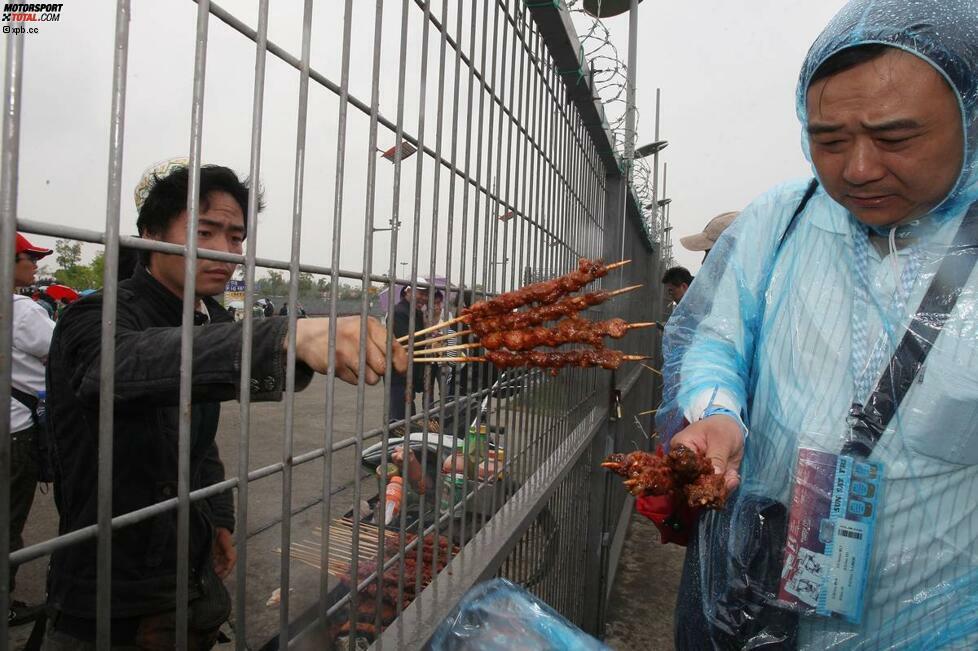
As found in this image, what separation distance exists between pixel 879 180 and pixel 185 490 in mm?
2039

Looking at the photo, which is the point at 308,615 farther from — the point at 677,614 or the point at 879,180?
the point at 879,180

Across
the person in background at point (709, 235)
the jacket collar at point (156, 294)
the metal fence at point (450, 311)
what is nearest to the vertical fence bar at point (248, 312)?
the metal fence at point (450, 311)

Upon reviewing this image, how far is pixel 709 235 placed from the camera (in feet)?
22.7

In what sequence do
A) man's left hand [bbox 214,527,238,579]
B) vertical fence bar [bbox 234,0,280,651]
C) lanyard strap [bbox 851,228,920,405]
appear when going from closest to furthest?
vertical fence bar [bbox 234,0,280,651] → lanyard strap [bbox 851,228,920,405] → man's left hand [bbox 214,527,238,579]

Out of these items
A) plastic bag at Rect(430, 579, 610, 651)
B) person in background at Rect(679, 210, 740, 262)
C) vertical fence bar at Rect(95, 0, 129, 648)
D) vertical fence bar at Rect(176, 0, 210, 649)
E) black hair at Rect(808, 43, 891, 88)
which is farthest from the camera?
person in background at Rect(679, 210, 740, 262)

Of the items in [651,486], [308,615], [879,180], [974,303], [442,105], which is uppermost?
[442,105]

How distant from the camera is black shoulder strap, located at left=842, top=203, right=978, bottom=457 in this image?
175 cm

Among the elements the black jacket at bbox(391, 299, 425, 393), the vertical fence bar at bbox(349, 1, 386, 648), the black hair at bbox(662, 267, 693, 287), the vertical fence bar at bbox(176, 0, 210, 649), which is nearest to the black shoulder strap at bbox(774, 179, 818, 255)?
the black jacket at bbox(391, 299, 425, 393)

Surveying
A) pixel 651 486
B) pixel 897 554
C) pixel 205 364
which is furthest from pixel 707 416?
pixel 205 364

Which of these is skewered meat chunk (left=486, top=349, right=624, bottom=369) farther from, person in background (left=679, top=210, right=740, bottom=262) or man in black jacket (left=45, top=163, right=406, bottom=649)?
person in background (left=679, top=210, right=740, bottom=262)

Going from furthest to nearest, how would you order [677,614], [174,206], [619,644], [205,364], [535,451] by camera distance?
[619,644]
[535,451]
[677,614]
[174,206]
[205,364]

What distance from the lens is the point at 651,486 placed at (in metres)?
1.62

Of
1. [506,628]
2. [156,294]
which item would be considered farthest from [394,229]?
[506,628]

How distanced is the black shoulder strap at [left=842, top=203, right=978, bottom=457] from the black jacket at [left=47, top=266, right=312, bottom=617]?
1.70 metres
